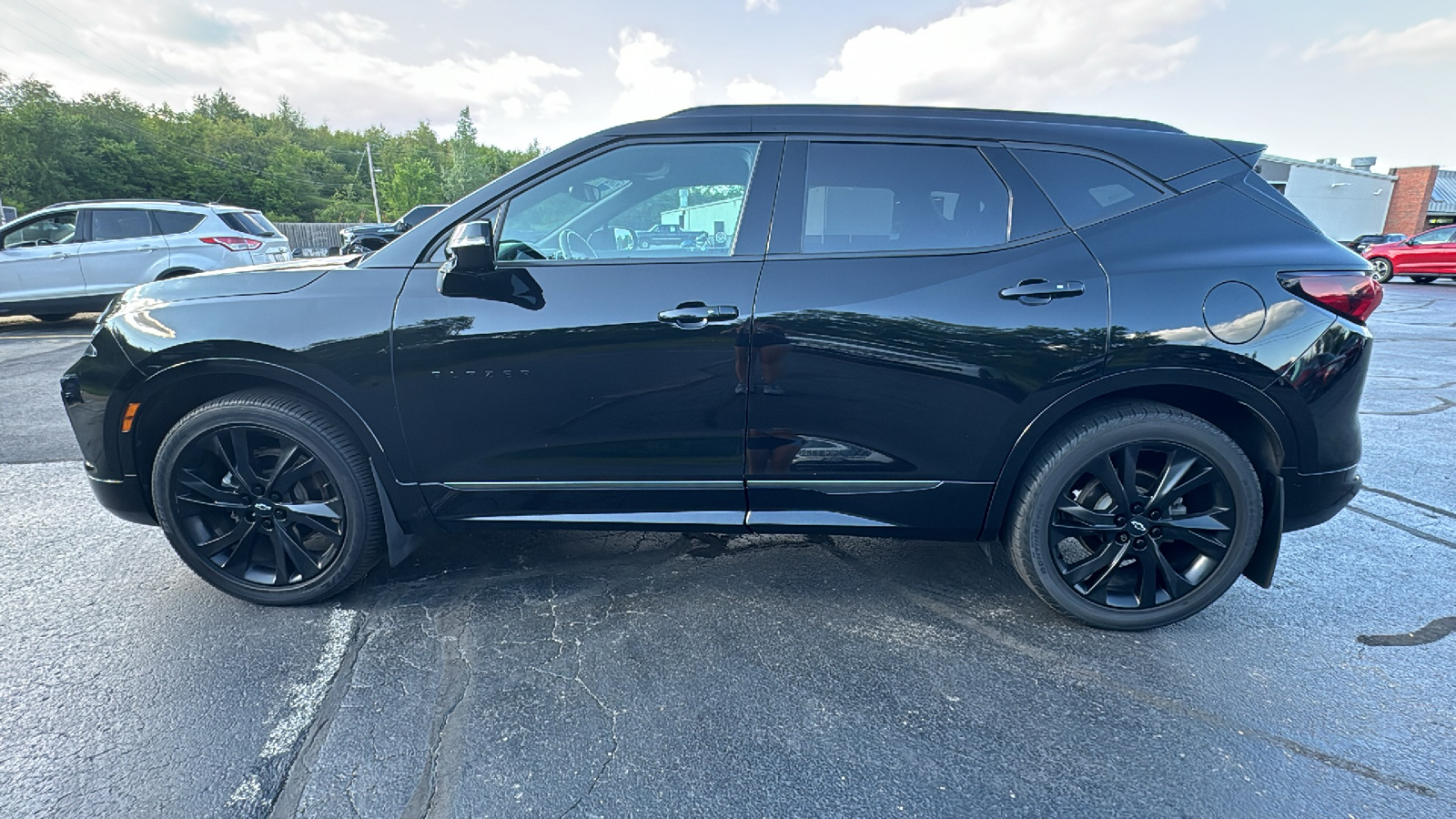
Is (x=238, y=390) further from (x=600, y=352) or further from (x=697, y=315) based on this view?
(x=697, y=315)

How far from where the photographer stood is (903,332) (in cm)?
219

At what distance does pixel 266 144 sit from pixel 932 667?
82.9m

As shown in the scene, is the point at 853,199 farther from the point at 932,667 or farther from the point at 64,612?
the point at 64,612

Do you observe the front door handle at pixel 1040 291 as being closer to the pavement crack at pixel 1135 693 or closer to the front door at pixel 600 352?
the front door at pixel 600 352

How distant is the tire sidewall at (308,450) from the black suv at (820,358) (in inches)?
0.5

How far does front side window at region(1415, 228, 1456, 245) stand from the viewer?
17.9m

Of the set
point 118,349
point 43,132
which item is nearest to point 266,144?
point 43,132

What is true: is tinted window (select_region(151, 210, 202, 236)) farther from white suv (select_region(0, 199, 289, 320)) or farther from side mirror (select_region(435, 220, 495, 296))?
side mirror (select_region(435, 220, 495, 296))

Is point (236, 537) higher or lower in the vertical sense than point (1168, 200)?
lower

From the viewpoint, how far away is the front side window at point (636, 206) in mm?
2357

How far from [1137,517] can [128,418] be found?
3738 millimetres

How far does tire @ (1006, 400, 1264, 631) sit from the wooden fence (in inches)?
1572

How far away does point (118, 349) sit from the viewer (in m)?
2.43

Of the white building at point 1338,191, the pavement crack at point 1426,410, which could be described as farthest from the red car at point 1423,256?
the white building at point 1338,191
